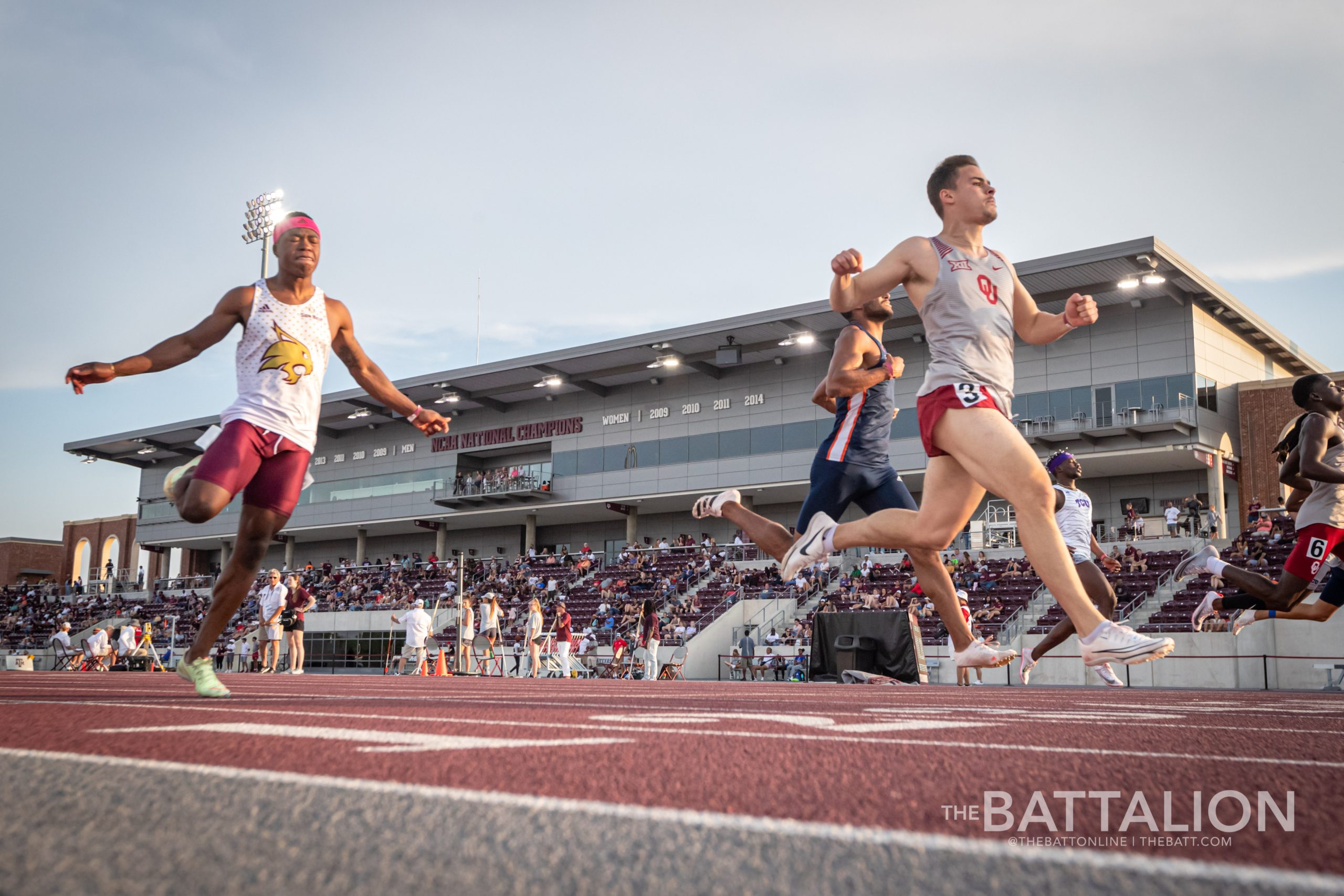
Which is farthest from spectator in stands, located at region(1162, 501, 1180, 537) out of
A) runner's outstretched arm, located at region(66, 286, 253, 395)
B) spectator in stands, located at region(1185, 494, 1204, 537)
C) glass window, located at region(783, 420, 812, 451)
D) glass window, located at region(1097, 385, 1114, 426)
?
runner's outstretched arm, located at region(66, 286, 253, 395)

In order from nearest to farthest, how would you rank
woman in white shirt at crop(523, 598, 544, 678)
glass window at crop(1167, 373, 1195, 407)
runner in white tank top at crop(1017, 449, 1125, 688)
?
1. runner in white tank top at crop(1017, 449, 1125, 688)
2. woman in white shirt at crop(523, 598, 544, 678)
3. glass window at crop(1167, 373, 1195, 407)

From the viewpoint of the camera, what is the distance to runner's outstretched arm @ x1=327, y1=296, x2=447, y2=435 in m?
5.32

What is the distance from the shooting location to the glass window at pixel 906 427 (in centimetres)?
3541

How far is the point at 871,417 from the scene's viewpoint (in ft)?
20.9

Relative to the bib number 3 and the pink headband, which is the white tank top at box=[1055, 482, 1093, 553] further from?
the pink headband

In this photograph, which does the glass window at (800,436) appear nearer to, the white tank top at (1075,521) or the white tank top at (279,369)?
the white tank top at (1075,521)

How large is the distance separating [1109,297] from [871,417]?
29.6 metres

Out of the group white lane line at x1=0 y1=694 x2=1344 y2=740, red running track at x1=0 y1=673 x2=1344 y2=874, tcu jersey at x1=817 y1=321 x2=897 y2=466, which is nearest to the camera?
red running track at x1=0 y1=673 x2=1344 y2=874

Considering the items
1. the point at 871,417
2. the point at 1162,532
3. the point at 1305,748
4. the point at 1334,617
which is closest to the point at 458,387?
the point at 1162,532

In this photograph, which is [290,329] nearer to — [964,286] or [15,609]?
[964,286]

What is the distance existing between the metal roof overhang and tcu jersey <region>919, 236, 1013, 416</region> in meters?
26.9

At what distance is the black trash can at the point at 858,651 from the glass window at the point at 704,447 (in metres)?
26.3

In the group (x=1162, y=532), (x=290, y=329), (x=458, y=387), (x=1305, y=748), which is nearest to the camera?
(x=1305, y=748)

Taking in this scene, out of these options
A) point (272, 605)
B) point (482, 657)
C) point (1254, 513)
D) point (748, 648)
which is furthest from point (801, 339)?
point (272, 605)
